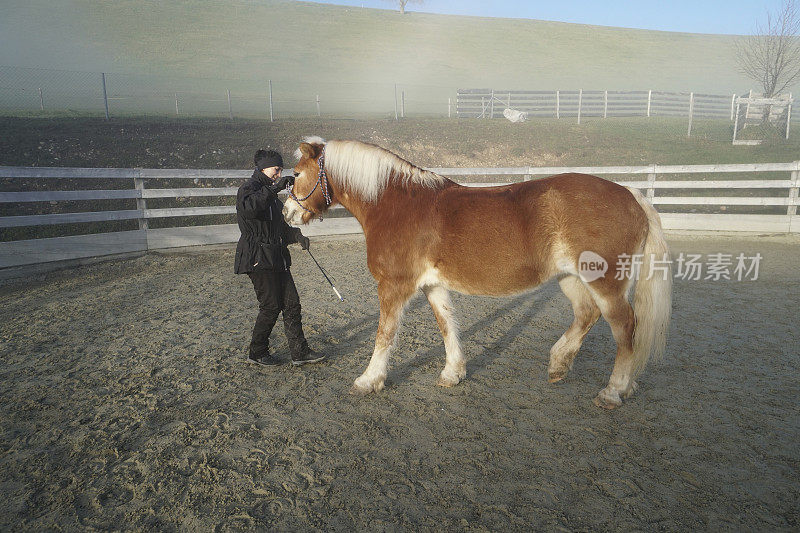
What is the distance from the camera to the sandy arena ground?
7.96 ft

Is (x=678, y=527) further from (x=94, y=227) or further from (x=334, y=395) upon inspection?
(x=94, y=227)

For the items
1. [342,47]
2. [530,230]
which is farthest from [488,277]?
[342,47]

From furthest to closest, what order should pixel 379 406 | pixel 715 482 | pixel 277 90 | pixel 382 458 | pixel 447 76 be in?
pixel 447 76, pixel 277 90, pixel 379 406, pixel 382 458, pixel 715 482

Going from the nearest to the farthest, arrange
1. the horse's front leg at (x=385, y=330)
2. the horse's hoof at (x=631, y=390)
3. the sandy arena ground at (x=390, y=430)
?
the sandy arena ground at (x=390, y=430) < the horse's hoof at (x=631, y=390) < the horse's front leg at (x=385, y=330)

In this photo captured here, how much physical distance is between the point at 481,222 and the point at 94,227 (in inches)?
403

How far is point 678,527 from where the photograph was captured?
2.27m

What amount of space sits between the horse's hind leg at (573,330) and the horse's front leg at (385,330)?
1378mm

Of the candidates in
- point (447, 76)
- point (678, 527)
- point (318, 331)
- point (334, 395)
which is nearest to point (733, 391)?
point (678, 527)

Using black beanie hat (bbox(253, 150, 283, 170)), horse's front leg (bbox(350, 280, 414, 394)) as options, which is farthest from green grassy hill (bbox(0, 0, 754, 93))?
horse's front leg (bbox(350, 280, 414, 394))

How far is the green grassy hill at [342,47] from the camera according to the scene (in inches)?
1489

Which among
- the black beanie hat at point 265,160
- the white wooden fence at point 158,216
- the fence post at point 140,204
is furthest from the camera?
the fence post at point 140,204

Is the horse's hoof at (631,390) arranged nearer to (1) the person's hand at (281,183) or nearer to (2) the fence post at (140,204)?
(1) the person's hand at (281,183)

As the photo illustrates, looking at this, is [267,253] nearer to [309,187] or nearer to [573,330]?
[309,187]

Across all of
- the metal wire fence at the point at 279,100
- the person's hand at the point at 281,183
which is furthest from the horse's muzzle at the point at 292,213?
the metal wire fence at the point at 279,100
